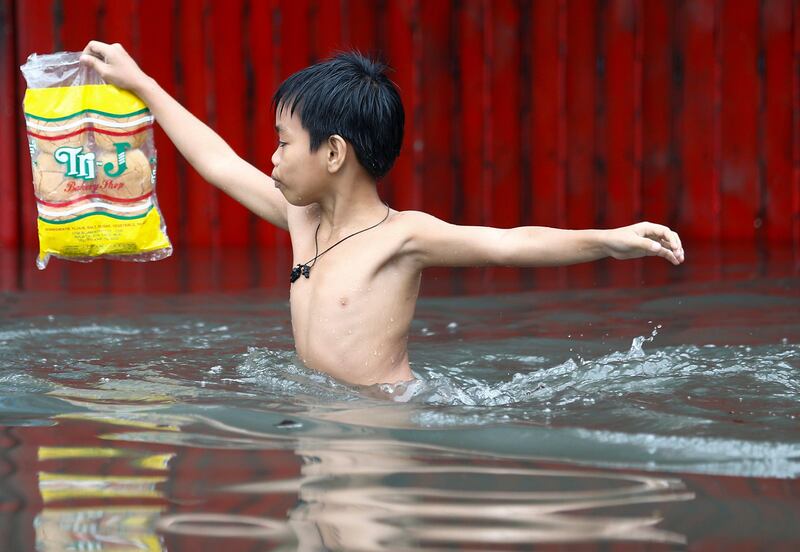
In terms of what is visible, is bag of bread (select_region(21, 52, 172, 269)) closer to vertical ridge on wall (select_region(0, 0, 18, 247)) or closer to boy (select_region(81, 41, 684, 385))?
boy (select_region(81, 41, 684, 385))

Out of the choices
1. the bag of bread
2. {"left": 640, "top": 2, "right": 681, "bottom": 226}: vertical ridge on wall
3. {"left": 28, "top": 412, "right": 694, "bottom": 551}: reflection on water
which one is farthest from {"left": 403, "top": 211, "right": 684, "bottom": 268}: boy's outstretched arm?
{"left": 640, "top": 2, "right": 681, "bottom": 226}: vertical ridge on wall

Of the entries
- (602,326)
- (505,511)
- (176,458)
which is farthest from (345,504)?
(602,326)

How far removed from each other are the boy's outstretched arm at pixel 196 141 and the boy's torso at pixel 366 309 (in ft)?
1.30

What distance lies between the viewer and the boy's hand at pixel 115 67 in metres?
3.66

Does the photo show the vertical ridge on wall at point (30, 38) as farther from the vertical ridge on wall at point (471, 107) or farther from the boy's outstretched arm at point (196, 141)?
the boy's outstretched arm at point (196, 141)

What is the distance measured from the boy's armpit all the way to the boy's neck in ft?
0.36

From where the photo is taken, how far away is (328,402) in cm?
301

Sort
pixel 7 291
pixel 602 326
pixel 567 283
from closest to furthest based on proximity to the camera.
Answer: pixel 602 326, pixel 7 291, pixel 567 283

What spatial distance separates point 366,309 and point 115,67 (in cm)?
107

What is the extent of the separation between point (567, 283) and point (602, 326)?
1.26 meters

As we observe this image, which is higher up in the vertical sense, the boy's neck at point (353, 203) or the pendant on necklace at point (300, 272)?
the boy's neck at point (353, 203)

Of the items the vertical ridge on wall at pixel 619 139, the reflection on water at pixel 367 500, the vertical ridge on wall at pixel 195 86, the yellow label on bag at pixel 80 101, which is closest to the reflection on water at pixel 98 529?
the reflection on water at pixel 367 500

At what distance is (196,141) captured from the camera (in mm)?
3762

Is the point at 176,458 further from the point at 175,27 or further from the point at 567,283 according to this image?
the point at 175,27
